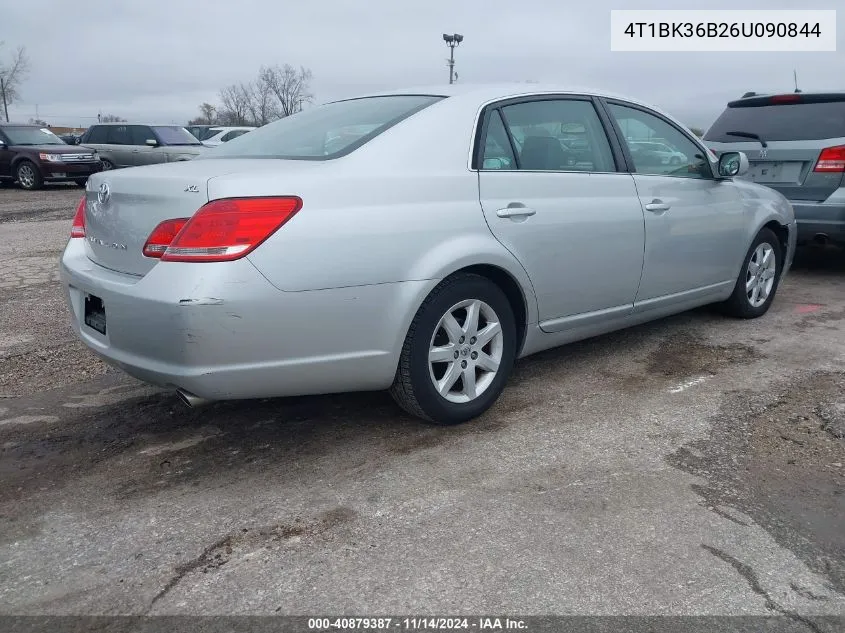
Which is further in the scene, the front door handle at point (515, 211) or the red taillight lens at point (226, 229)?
the front door handle at point (515, 211)

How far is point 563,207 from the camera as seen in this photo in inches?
151

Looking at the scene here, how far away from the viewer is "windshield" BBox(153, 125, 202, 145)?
1727cm

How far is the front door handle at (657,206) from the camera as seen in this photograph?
4.32 metres

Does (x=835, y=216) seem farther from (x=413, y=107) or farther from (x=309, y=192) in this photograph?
(x=309, y=192)

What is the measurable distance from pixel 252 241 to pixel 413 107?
1.20 meters

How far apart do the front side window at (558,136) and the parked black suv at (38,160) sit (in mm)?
14972

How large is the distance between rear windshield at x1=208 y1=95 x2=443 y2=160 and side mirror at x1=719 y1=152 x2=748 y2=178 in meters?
2.19

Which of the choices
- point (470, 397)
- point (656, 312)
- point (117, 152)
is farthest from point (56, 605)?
point (117, 152)

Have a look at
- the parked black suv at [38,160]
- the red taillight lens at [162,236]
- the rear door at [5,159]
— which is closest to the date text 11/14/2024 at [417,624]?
the red taillight lens at [162,236]

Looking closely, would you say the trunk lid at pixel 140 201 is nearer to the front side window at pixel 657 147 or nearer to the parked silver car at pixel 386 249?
the parked silver car at pixel 386 249

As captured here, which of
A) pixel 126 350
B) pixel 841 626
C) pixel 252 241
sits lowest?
pixel 841 626

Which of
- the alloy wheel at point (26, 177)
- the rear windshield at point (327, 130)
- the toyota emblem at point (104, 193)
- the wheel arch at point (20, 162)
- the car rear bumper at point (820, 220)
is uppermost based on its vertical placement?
the wheel arch at point (20, 162)


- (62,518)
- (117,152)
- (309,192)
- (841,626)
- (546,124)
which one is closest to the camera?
(841,626)

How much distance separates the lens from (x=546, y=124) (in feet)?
13.1
